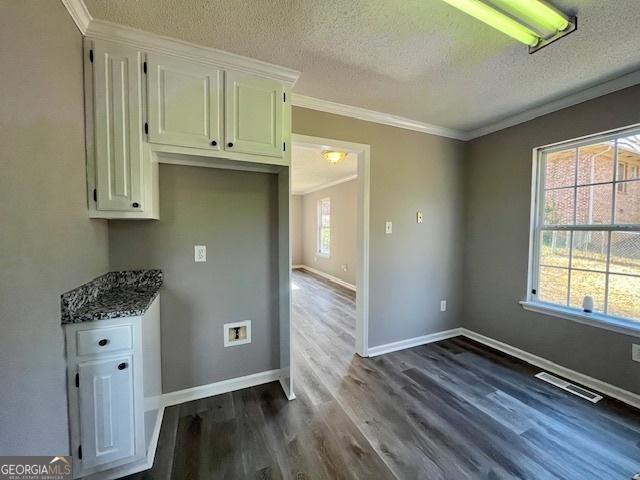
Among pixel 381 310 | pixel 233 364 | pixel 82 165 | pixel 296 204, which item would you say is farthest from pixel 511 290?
pixel 296 204

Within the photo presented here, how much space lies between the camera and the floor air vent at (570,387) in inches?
79.7

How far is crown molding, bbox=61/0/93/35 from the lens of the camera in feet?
4.11

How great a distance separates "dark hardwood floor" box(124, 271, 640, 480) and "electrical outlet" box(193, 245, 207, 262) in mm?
1088

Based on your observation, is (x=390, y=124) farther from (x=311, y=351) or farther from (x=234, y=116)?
(x=311, y=351)

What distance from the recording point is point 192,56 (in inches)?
64.2

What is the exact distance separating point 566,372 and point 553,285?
0.77m

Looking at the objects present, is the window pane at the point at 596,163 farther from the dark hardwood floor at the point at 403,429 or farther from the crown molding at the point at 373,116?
the dark hardwood floor at the point at 403,429

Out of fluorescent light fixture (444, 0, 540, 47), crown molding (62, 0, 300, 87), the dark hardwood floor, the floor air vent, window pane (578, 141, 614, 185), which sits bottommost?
the dark hardwood floor

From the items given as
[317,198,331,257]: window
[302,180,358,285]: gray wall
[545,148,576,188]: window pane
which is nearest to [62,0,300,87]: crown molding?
[545,148,576,188]: window pane

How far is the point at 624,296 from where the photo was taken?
2051 millimetres

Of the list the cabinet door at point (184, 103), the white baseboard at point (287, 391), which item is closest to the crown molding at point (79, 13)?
the cabinet door at point (184, 103)

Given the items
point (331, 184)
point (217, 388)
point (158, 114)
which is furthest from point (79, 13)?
point (331, 184)

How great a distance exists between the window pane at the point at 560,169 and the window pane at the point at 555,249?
471mm

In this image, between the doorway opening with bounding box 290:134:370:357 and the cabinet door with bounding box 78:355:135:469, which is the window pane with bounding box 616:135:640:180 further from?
the cabinet door with bounding box 78:355:135:469
